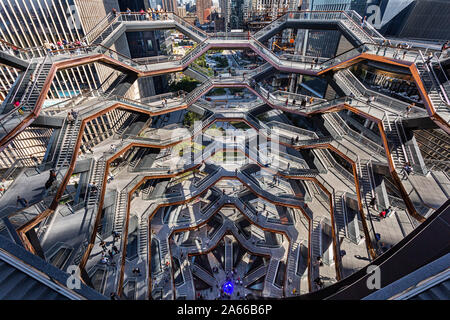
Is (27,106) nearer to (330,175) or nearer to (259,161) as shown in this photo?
(259,161)

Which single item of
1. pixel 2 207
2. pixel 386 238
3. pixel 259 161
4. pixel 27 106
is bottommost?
pixel 259 161

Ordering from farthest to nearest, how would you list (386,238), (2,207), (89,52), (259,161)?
(259,161)
(89,52)
(386,238)
(2,207)

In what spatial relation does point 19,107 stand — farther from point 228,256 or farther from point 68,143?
point 228,256

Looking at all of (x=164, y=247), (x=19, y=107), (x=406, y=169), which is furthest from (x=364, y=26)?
(x=164, y=247)

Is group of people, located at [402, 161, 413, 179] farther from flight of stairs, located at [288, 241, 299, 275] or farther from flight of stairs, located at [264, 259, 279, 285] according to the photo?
flight of stairs, located at [264, 259, 279, 285]

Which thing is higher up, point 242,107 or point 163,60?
point 163,60

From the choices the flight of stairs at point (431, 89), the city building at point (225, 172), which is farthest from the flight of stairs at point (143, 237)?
the flight of stairs at point (431, 89)

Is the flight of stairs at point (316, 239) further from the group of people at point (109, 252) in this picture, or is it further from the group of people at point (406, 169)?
the group of people at point (109, 252)

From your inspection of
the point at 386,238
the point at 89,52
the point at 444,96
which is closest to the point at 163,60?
the point at 89,52

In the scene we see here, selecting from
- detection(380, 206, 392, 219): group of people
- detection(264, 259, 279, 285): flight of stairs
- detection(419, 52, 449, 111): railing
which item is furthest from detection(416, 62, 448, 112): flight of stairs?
detection(264, 259, 279, 285): flight of stairs

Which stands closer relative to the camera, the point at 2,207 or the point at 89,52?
the point at 2,207
